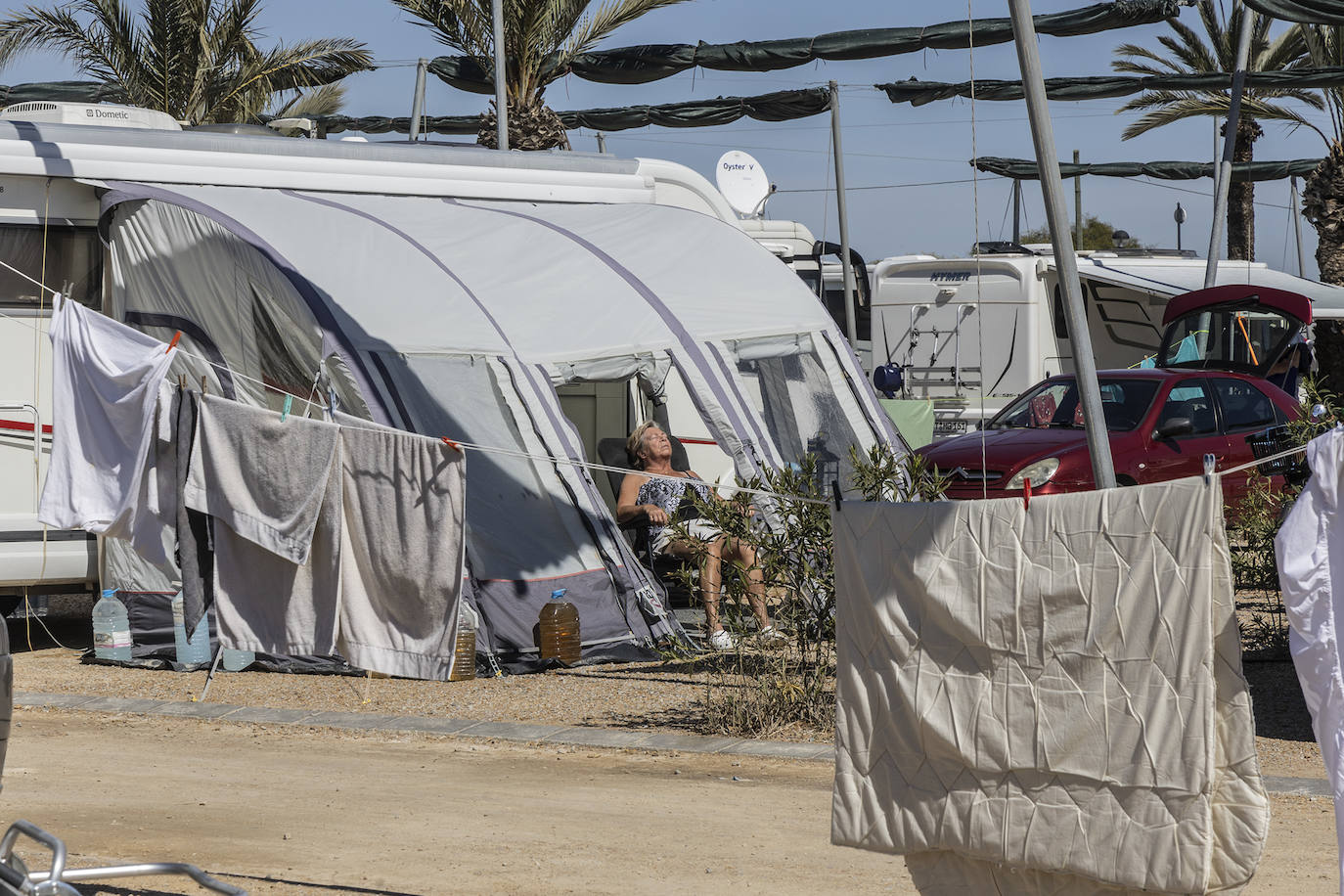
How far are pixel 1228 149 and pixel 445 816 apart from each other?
47.5 feet

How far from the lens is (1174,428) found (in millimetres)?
11875

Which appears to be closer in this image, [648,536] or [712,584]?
[712,584]

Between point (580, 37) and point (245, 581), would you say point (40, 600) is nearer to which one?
point (245, 581)

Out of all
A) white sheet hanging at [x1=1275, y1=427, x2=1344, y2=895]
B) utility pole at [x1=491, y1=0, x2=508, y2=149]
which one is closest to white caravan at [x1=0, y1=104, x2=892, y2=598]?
utility pole at [x1=491, y1=0, x2=508, y2=149]

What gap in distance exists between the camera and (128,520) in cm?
675

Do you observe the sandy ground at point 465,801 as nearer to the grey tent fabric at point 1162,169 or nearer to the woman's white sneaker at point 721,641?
the woman's white sneaker at point 721,641

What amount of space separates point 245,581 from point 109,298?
3.45 meters

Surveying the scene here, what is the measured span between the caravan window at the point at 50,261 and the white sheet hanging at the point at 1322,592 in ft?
24.3

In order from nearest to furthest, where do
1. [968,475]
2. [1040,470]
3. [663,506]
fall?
[663,506]
[1040,470]
[968,475]

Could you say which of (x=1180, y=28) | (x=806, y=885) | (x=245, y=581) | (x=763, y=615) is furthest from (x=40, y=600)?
(x=1180, y=28)

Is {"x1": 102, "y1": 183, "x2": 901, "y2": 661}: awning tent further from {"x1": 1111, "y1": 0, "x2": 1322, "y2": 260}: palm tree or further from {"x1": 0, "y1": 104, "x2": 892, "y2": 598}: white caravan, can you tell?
{"x1": 1111, "y1": 0, "x2": 1322, "y2": 260}: palm tree

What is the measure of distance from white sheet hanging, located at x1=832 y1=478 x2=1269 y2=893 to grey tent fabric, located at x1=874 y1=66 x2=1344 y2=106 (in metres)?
16.2

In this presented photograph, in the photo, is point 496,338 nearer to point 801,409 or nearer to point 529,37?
point 801,409

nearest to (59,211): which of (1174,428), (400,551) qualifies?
(400,551)
